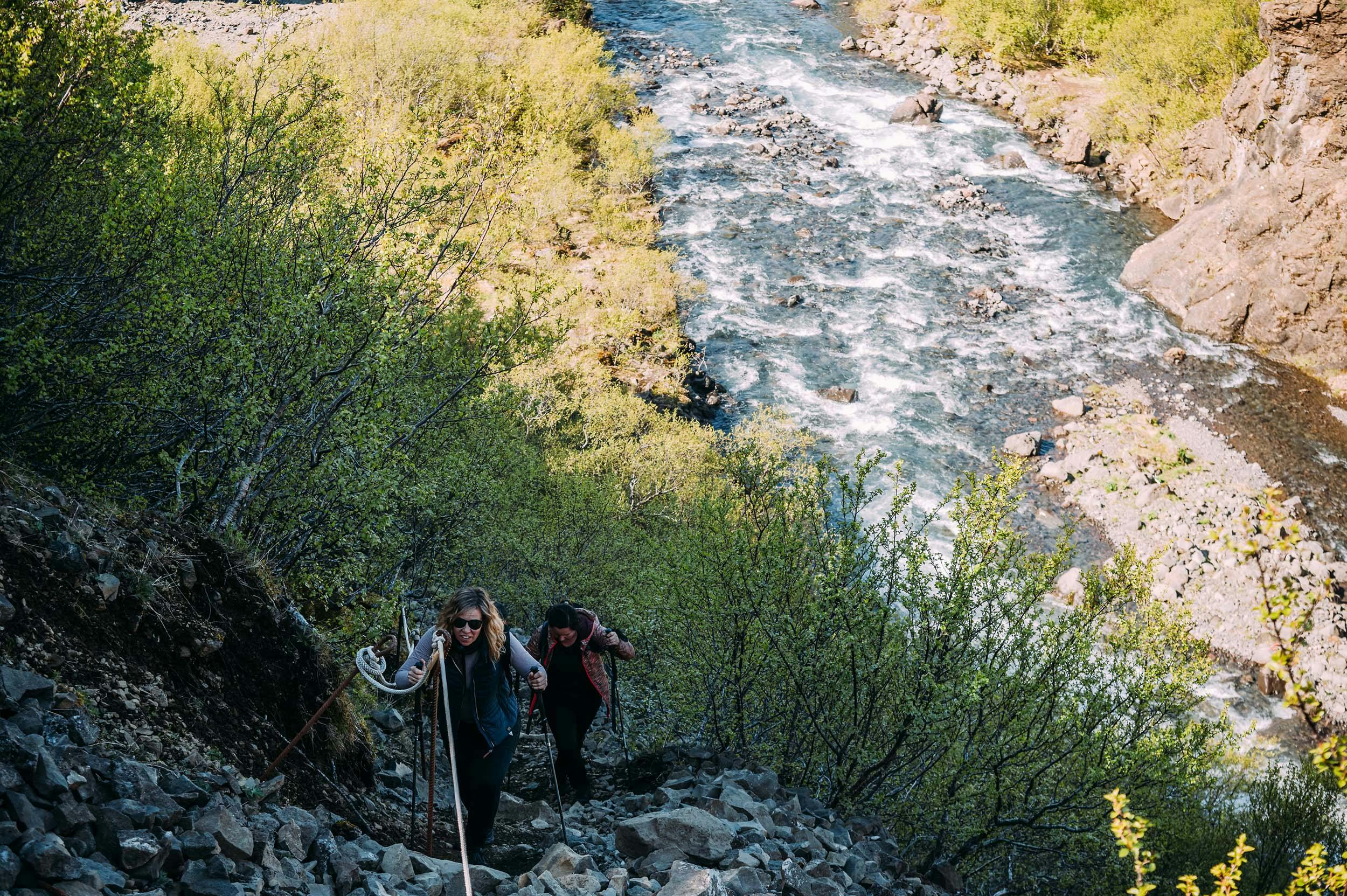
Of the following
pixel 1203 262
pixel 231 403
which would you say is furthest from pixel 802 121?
pixel 231 403

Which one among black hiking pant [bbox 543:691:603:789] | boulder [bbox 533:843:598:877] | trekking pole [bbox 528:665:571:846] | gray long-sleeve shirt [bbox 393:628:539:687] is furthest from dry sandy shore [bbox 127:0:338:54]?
boulder [bbox 533:843:598:877]

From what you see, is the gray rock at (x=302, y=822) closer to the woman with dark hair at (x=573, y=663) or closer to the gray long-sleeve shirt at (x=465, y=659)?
the gray long-sleeve shirt at (x=465, y=659)

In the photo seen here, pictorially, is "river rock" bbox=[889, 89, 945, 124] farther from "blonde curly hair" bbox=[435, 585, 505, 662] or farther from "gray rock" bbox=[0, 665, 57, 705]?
"gray rock" bbox=[0, 665, 57, 705]

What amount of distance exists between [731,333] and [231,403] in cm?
2670

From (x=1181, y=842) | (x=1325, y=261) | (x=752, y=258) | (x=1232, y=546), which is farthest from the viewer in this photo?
(x=752, y=258)

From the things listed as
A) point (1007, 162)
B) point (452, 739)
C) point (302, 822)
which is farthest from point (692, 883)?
point (1007, 162)

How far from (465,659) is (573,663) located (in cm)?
156

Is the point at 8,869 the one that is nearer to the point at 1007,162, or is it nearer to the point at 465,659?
the point at 465,659

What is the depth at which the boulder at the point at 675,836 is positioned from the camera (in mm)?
8336

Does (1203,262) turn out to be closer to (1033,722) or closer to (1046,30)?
(1046,30)

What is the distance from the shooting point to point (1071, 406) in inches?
1259

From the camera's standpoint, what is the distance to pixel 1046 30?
53281 mm

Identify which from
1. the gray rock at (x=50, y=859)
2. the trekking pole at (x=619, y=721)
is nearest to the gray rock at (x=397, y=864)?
the gray rock at (x=50, y=859)

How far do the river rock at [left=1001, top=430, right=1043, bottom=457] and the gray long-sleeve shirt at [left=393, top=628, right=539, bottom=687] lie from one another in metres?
25.0
